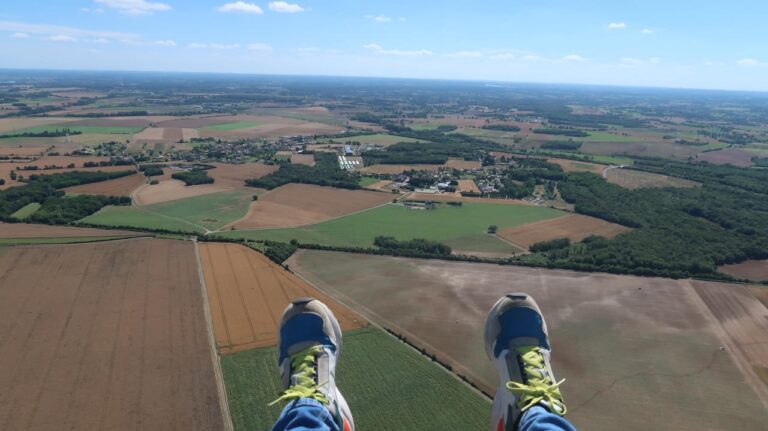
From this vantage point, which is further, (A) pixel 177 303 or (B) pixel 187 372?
(A) pixel 177 303

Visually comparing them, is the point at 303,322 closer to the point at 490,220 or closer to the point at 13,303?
the point at 13,303

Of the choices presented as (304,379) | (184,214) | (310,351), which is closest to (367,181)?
(184,214)

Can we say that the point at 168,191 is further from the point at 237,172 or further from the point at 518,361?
the point at 518,361

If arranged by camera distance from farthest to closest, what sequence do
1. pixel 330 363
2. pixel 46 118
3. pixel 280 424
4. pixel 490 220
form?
pixel 46 118 → pixel 490 220 → pixel 330 363 → pixel 280 424

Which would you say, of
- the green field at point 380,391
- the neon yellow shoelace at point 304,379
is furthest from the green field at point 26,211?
the neon yellow shoelace at point 304,379

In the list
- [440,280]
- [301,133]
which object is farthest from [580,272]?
[301,133]

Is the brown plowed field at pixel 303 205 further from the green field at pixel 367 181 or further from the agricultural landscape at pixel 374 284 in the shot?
the green field at pixel 367 181
